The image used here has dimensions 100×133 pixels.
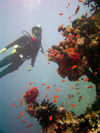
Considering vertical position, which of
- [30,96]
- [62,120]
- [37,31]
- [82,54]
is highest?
[37,31]

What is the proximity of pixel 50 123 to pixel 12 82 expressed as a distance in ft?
435

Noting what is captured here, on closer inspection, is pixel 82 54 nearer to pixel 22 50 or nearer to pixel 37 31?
pixel 22 50

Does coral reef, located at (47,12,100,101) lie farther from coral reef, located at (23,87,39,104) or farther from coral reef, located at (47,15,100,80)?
coral reef, located at (23,87,39,104)

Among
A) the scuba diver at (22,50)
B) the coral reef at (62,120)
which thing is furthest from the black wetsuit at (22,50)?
the coral reef at (62,120)

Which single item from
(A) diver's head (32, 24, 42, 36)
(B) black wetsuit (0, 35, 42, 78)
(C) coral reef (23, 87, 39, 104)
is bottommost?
(C) coral reef (23, 87, 39, 104)

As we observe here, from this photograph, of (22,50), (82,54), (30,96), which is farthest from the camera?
(22,50)

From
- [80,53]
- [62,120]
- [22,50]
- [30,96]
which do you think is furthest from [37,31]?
[62,120]

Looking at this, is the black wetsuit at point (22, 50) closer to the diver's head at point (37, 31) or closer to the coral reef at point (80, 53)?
the diver's head at point (37, 31)

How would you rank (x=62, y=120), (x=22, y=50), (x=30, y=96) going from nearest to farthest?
(x=62, y=120) → (x=30, y=96) → (x=22, y=50)

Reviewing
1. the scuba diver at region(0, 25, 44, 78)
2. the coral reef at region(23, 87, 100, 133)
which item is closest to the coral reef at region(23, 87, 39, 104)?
the coral reef at region(23, 87, 100, 133)

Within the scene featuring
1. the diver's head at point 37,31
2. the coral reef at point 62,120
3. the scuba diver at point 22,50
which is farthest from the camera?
the diver's head at point 37,31

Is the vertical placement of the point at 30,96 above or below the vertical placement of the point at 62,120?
above

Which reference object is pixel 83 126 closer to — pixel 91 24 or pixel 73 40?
pixel 73 40

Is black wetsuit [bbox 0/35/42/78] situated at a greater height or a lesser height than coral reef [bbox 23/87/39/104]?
greater
